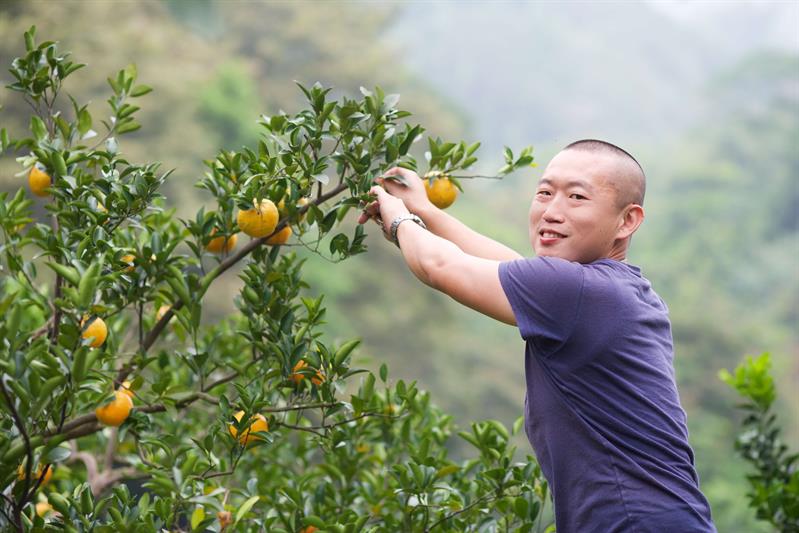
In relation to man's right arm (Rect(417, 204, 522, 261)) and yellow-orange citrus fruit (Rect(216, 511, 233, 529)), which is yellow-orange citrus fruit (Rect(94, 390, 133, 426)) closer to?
yellow-orange citrus fruit (Rect(216, 511, 233, 529))

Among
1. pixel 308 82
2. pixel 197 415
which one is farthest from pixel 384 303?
pixel 197 415

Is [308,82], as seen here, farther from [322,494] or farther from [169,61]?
[322,494]

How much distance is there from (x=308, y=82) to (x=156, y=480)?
13581 millimetres

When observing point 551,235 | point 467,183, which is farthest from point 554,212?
point 467,183

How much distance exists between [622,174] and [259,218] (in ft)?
1.82

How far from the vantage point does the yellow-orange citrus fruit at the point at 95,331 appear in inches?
53.4

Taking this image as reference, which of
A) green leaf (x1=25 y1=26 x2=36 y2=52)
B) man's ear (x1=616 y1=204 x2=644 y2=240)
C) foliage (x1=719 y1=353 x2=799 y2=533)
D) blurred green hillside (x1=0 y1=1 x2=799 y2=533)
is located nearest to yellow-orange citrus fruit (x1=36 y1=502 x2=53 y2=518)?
green leaf (x1=25 y1=26 x2=36 y2=52)

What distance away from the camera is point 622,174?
4.56 ft

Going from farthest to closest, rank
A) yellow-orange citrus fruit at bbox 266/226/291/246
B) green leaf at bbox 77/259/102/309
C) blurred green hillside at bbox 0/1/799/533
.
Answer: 1. blurred green hillside at bbox 0/1/799/533
2. yellow-orange citrus fruit at bbox 266/226/291/246
3. green leaf at bbox 77/259/102/309

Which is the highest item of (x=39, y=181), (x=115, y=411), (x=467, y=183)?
(x=467, y=183)

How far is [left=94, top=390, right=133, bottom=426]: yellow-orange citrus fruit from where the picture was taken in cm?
142

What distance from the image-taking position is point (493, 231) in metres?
18.3

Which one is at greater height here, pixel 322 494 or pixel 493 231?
pixel 493 231

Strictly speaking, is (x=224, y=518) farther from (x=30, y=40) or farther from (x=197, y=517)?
(x=30, y=40)
